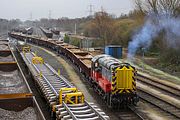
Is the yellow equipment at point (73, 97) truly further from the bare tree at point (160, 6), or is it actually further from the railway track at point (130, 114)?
the bare tree at point (160, 6)

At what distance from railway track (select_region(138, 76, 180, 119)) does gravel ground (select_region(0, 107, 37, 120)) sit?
8.03 m

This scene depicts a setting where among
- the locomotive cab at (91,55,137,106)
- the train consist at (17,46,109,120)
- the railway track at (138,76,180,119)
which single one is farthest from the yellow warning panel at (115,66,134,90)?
the train consist at (17,46,109,120)

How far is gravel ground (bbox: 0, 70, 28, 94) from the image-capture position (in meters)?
18.9

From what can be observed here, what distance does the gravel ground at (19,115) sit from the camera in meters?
13.3

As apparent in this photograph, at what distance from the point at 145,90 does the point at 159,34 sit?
14583 millimetres

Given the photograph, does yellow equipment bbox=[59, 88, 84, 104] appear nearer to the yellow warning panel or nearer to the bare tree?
the yellow warning panel

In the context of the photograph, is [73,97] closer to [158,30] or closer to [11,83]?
[11,83]

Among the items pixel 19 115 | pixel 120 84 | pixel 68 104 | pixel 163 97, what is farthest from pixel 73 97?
pixel 163 97

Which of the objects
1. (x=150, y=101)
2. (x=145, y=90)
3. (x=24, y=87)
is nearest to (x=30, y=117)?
(x=24, y=87)

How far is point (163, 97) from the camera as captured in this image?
2175 cm

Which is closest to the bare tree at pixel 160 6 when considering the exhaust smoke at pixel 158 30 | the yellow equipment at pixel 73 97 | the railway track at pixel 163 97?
the exhaust smoke at pixel 158 30

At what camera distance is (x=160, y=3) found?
1523 inches

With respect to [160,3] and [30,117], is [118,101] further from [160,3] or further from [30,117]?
[160,3]

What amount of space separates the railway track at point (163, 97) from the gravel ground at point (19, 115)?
26.4 ft
